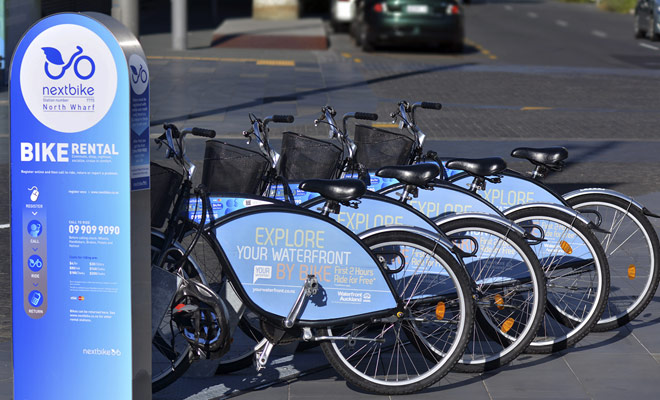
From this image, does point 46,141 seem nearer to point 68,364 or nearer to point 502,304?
point 68,364

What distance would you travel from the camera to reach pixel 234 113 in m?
13.4

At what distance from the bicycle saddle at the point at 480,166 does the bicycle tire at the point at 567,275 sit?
0.24 meters

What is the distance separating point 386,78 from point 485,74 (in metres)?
2.01

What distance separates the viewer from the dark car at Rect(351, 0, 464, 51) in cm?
2234

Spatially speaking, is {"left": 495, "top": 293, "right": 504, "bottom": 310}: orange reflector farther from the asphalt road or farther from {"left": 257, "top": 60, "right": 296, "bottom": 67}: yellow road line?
{"left": 257, "top": 60, "right": 296, "bottom": 67}: yellow road line

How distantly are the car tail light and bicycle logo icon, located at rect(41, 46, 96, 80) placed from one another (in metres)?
19.1

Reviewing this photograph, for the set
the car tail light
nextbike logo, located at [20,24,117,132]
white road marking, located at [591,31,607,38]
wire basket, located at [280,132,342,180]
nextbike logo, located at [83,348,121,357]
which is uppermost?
nextbike logo, located at [20,24,117,132]

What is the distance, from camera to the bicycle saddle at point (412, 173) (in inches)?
195

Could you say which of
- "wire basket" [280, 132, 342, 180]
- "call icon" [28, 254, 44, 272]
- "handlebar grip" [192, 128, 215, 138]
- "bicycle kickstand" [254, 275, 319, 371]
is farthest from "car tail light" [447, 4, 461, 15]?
"call icon" [28, 254, 44, 272]

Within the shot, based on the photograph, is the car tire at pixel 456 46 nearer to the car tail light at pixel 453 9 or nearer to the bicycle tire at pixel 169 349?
the car tail light at pixel 453 9

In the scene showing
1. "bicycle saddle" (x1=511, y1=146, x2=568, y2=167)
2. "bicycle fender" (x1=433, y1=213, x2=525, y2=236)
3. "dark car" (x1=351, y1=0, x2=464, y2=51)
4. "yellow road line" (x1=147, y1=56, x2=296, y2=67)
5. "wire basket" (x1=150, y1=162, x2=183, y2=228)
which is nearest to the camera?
"wire basket" (x1=150, y1=162, x2=183, y2=228)

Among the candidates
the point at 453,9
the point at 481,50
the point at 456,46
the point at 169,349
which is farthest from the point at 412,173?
the point at 481,50

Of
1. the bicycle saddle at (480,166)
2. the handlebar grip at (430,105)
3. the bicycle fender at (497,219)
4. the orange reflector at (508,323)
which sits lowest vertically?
the orange reflector at (508,323)

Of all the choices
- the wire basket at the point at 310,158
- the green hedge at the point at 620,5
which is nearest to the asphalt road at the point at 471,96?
the wire basket at the point at 310,158
